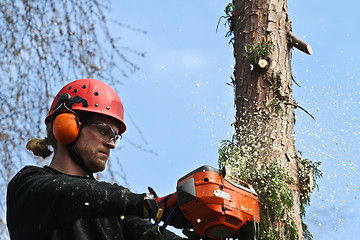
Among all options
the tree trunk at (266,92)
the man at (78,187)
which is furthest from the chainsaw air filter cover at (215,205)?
the tree trunk at (266,92)

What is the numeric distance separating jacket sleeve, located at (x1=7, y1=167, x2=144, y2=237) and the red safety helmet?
28.0 inches

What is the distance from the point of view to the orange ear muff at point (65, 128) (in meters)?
2.90

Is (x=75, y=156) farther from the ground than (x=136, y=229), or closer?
farther from the ground

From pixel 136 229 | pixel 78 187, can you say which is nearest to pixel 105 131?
pixel 136 229

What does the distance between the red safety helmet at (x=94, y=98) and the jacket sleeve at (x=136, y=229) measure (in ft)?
2.25

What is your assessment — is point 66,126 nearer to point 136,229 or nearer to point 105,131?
point 105,131

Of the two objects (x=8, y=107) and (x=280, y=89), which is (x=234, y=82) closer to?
(x=280, y=89)

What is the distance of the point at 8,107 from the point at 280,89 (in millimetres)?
2729

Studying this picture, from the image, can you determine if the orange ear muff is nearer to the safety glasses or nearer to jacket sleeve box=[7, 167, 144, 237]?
the safety glasses

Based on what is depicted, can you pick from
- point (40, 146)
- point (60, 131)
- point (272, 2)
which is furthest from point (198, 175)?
point (272, 2)

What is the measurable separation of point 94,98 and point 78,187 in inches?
37.2

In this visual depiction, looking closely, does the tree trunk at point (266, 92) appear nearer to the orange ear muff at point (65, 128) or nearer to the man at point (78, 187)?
the man at point (78, 187)

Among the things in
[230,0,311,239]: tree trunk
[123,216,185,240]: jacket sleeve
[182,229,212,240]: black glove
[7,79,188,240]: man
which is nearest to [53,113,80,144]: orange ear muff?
[7,79,188,240]: man

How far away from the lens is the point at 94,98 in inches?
128
